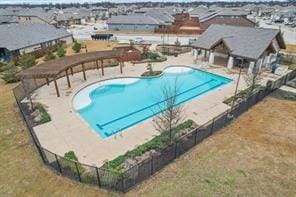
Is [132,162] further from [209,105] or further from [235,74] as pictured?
[235,74]

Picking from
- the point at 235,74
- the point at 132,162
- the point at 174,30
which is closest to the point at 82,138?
the point at 132,162

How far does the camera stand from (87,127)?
17672 mm

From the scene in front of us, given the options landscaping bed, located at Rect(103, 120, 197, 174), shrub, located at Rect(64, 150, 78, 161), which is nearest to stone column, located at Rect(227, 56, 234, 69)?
landscaping bed, located at Rect(103, 120, 197, 174)

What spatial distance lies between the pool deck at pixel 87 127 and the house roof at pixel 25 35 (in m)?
15.8

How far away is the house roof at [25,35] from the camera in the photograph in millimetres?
36438

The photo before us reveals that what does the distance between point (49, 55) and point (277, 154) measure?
33.9m

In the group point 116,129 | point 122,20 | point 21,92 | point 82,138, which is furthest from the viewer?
point 122,20

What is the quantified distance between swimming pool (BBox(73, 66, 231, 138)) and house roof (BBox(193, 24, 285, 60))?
4448 mm

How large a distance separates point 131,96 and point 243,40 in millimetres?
17892

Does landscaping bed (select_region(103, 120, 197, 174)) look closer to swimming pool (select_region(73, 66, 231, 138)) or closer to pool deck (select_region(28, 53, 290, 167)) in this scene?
pool deck (select_region(28, 53, 290, 167))

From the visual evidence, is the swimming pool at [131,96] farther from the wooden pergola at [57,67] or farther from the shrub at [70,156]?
the shrub at [70,156]

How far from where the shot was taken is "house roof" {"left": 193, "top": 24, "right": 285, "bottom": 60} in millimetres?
27938

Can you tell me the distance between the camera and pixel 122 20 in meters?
72.1

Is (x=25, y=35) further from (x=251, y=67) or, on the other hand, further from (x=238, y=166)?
(x=238, y=166)
